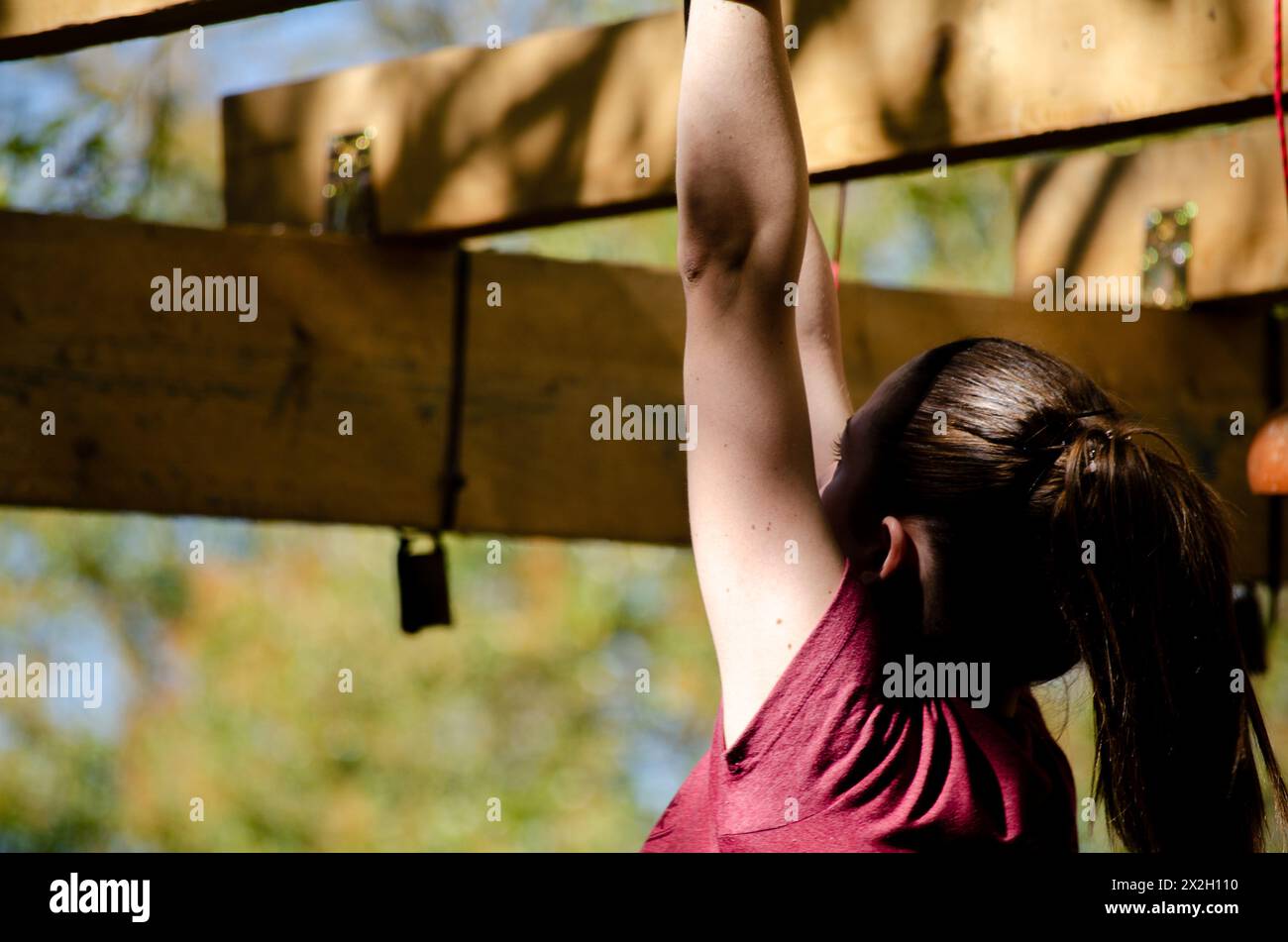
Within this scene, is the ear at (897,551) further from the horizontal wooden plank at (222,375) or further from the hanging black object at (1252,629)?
the hanging black object at (1252,629)

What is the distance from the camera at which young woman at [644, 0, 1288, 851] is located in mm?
1332

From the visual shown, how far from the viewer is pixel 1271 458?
2.79 m

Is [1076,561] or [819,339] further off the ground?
[819,339]

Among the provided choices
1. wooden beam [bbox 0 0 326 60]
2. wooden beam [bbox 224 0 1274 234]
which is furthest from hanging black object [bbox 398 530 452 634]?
wooden beam [bbox 0 0 326 60]

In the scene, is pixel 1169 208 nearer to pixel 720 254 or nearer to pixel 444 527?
pixel 444 527

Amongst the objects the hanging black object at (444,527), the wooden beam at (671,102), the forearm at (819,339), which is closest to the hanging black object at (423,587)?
the hanging black object at (444,527)

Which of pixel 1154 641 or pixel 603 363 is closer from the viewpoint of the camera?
pixel 1154 641

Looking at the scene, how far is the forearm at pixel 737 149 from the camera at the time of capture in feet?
4.44

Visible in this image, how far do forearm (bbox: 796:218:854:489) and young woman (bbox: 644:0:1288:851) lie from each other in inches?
13.4

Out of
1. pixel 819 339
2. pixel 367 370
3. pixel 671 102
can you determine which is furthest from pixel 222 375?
pixel 819 339

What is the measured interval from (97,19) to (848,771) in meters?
1.67
